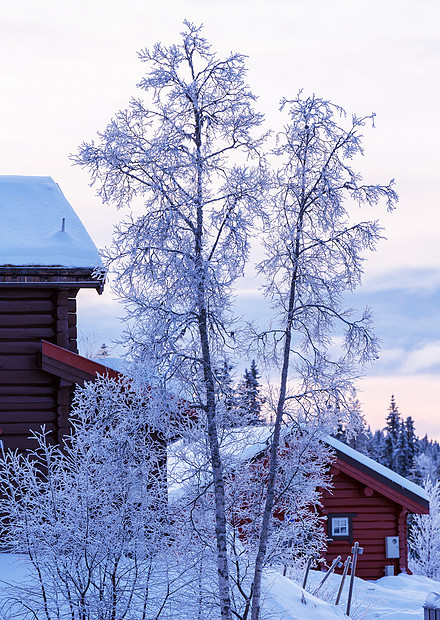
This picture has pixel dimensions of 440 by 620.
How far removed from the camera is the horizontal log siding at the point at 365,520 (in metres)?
20.6

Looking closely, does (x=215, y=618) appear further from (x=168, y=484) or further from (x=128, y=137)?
(x=128, y=137)

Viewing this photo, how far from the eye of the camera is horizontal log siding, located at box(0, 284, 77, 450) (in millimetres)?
13156

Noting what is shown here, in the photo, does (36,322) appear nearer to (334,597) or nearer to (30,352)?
(30,352)

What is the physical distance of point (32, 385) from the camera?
43.4 ft

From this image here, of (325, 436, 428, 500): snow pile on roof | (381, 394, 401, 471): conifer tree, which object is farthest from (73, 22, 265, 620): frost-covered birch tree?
(381, 394, 401, 471): conifer tree

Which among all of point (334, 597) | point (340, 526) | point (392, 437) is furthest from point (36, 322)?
point (392, 437)

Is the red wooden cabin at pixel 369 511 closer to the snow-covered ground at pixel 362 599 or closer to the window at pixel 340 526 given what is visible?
the window at pixel 340 526

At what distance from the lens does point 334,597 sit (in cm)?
1583

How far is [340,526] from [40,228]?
11713 millimetres

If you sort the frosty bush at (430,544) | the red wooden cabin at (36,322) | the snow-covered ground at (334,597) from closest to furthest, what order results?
the snow-covered ground at (334,597) → the red wooden cabin at (36,322) → the frosty bush at (430,544)

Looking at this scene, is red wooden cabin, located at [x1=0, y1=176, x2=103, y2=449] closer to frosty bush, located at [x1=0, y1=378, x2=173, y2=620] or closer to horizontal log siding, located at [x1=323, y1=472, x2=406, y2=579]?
frosty bush, located at [x1=0, y1=378, x2=173, y2=620]

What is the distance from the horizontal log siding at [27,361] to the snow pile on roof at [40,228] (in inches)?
24.4

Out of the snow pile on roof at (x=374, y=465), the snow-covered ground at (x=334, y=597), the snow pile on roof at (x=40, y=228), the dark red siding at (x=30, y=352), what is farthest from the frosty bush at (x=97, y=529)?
the snow pile on roof at (x=374, y=465)

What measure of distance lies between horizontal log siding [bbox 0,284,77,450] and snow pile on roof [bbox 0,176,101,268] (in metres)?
0.62
